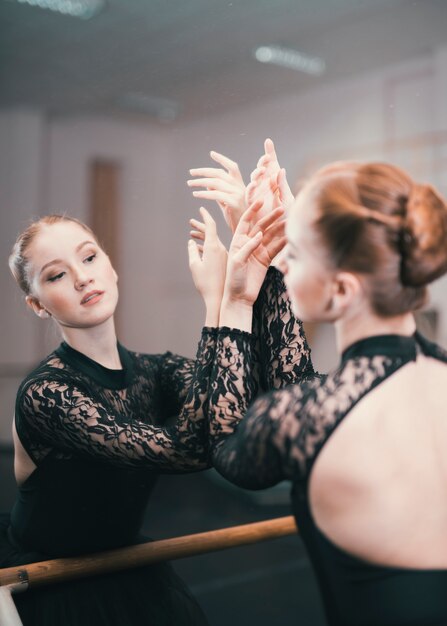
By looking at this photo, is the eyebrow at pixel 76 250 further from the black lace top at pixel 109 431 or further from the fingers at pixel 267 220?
the fingers at pixel 267 220

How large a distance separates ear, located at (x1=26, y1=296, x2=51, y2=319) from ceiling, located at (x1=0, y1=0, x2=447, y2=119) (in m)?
0.48

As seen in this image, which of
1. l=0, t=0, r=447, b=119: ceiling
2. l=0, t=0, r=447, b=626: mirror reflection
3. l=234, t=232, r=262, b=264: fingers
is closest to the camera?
l=234, t=232, r=262, b=264: fingers

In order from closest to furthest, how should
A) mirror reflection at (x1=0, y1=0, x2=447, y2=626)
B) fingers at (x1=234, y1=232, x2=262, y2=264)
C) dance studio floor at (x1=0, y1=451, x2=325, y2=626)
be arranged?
fingers at (x1=234, y1=232, x2=262, y2=264)
mirror reflection at (x1=0, y1=0, x2=447, y2=626)
dance studio floor at (x1=0, y1=451, x2=325, y2=626)

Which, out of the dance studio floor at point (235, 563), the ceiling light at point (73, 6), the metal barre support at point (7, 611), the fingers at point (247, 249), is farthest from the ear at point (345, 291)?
the ceiling light at point (73, 6)

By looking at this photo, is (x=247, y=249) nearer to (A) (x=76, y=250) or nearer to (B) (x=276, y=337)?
(B) (x=276, y=337)

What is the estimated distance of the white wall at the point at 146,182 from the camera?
1.69 meters

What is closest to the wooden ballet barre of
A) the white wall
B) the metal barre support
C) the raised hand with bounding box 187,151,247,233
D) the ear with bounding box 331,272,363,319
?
the metal barre support

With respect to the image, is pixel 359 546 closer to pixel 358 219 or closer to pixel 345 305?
pixel 345 305

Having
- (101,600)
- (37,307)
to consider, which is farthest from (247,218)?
(101,600)

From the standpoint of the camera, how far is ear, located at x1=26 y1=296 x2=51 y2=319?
150 cm

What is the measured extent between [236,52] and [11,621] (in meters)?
1.34

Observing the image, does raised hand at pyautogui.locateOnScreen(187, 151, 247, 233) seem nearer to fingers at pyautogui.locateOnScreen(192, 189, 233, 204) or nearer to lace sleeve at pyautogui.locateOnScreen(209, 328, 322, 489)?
fingers at pyautogui.locateOnScreen(192, 189, 233, 204)

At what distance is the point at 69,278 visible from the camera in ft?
4.73

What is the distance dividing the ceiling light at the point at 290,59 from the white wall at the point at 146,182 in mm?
66
